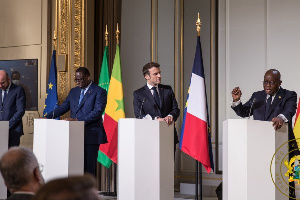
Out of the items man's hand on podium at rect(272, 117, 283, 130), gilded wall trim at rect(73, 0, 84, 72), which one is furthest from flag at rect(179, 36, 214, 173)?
gilded wall trim at rect(73, 0, 84, 72)

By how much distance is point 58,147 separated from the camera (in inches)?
215

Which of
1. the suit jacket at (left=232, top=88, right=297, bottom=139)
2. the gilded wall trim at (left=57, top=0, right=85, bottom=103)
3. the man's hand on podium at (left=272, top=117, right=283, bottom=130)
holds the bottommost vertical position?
the man's hand on podium at (left=272, top=117, right=283, bottom=130)

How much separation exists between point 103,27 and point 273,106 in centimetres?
383

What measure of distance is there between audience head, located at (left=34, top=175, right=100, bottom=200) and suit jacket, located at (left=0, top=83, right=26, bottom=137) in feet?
18.0

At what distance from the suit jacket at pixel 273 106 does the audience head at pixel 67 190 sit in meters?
3.70

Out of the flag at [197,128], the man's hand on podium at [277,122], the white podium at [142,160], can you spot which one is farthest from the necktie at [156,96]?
the man's hand on podium at [277,122]

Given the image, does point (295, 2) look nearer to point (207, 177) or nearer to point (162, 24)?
point (162, 24)

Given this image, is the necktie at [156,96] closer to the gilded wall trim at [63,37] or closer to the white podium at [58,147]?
the white podium at [58,147]

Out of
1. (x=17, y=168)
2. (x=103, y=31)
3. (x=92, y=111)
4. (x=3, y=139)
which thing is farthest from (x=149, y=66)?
(x=17, y=168)

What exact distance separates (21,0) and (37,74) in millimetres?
1214

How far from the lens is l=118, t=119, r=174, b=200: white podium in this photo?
16.5 ft

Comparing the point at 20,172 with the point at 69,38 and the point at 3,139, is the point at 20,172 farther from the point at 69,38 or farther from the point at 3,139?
the point at 69,38

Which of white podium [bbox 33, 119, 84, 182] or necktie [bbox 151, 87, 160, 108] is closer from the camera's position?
white podium [bbox 33, 119, 84, 182]

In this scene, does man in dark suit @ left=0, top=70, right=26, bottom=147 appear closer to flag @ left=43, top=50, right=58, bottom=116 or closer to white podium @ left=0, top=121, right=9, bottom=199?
white podium @ left=0, top=121, right=9, bottom=199
